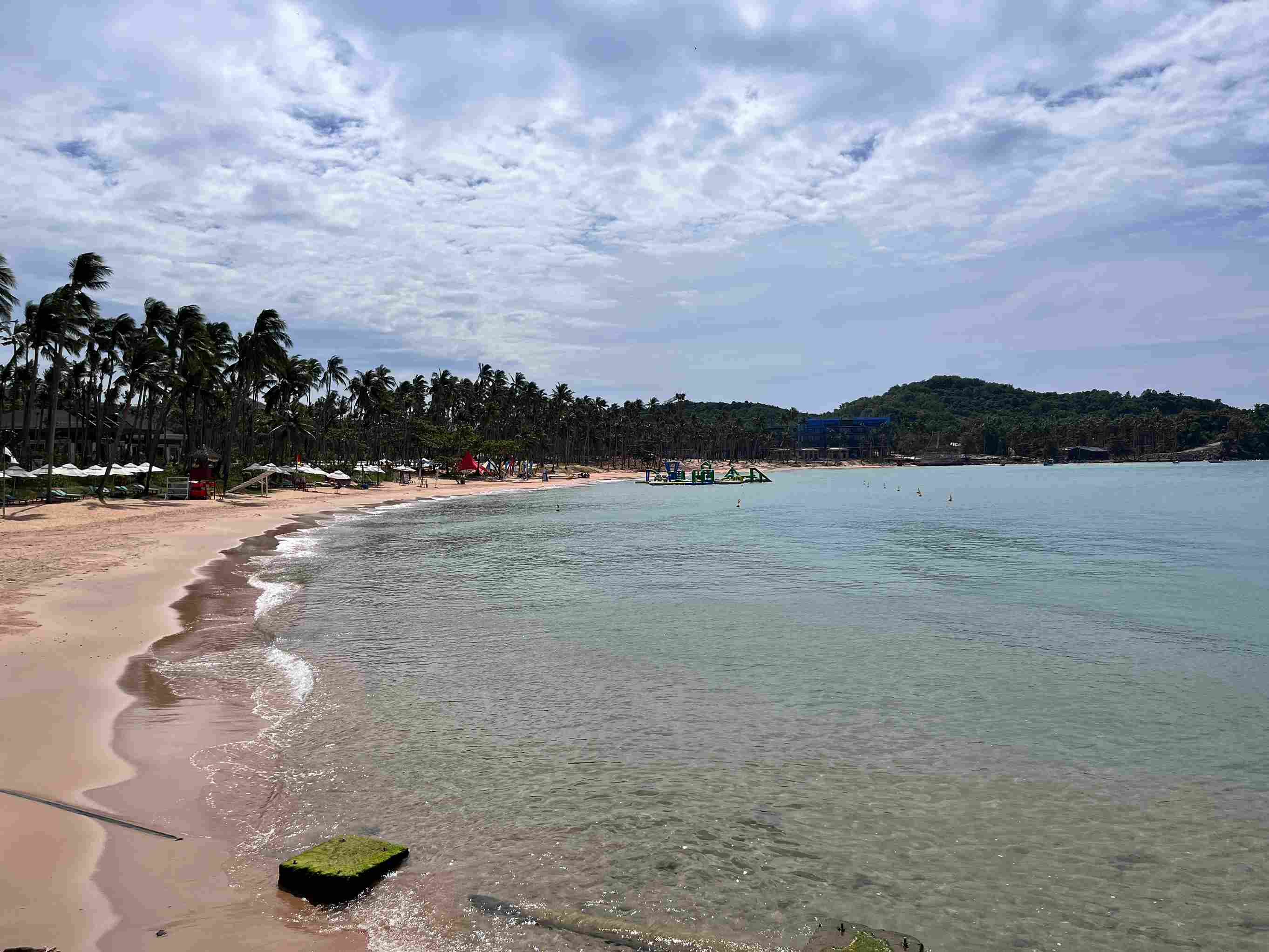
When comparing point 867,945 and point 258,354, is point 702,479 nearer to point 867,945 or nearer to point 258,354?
point 258,354

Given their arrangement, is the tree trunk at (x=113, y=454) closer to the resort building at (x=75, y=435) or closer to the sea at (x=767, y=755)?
the resort building at (x=75, y=435)

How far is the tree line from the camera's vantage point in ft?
171

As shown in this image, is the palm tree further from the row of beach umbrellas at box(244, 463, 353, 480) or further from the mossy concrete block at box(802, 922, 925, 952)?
the mossy concrete block at box(802, 922, 925, 952)

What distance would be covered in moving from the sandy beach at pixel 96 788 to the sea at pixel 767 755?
1.29 ft

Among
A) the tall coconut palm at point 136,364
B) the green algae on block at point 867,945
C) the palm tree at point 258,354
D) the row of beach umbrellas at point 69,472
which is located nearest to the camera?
the green algae on block at point 867,945

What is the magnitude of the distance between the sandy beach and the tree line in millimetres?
34588

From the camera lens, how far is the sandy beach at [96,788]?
15.8 feet

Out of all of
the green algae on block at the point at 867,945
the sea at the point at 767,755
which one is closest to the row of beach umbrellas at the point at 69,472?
the sea at the point at 767,755

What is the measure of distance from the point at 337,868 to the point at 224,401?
253ft

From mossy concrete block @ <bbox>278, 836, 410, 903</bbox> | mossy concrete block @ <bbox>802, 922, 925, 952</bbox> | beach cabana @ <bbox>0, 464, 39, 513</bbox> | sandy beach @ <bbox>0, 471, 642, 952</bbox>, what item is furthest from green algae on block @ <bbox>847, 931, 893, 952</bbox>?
beach cabana @ <bbox>0, 464, 39, 513</bbox>

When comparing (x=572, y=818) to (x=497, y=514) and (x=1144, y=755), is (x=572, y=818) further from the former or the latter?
(x=497, y=514)

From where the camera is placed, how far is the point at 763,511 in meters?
57.1

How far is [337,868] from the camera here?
215 inches

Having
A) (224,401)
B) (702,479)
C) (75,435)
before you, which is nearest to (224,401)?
(224,401)
